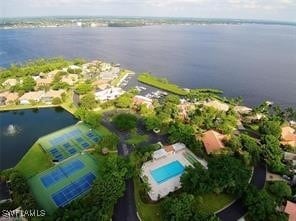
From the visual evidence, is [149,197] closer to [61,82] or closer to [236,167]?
[236,167]

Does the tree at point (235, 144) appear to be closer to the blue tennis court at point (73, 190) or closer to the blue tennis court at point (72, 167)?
the blue tennis court at point (73, 190)

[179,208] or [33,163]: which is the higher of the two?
[179,208]

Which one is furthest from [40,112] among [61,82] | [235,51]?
[235,51]

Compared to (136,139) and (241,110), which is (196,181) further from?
(241,110)

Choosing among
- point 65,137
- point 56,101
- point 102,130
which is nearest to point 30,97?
point 56,101

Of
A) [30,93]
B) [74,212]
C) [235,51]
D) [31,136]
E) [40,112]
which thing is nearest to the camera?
[74,212]

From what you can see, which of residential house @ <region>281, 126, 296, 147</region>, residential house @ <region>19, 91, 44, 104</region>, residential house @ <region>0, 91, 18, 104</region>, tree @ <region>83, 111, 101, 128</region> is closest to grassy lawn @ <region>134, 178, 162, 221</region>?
tree @ <region>83, 111, 101, 128</region>
